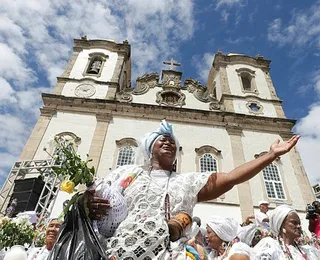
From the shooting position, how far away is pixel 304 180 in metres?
13.7

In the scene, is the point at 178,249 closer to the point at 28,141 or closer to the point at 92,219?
the point at 92,219

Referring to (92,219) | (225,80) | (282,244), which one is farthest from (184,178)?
(225,80)

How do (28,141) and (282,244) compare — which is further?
(28,141)

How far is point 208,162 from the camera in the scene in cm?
1408

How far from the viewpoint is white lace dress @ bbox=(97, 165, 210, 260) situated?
1498mm

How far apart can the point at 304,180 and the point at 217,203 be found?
5.24 m

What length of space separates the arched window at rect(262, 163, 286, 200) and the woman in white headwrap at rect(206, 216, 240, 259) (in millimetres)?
10721

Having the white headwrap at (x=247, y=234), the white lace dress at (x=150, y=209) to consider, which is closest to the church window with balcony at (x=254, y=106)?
the white headwrap at (x=247, y=234)

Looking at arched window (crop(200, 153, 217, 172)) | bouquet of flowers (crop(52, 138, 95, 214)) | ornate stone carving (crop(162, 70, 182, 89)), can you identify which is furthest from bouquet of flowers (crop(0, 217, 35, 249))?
ornate stone carving (crop(162, 70, 182, 89))

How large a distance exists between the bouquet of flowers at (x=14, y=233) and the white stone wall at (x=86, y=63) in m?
14.1

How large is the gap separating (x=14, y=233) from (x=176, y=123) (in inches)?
459

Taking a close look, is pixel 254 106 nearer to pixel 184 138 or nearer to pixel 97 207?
pixel 184 138

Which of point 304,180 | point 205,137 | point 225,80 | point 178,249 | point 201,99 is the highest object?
point 225,80

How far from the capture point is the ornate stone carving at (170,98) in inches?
666
